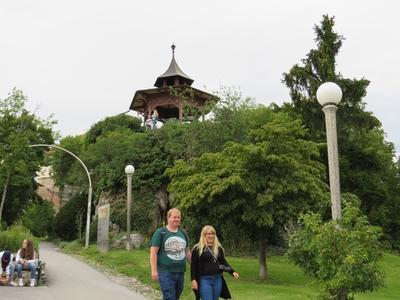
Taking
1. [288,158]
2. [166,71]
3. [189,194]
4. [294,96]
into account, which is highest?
[166,71]

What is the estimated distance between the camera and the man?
638cm

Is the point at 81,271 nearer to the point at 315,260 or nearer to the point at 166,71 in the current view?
the point at 315,260

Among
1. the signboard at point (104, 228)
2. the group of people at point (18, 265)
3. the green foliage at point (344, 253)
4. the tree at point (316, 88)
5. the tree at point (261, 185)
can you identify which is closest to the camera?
the green foliage at point (344, 253)

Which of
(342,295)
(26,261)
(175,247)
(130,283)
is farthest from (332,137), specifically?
(26,261)

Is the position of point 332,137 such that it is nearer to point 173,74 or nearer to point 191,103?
point 191,103

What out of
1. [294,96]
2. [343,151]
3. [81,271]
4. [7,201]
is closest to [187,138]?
[294,96]

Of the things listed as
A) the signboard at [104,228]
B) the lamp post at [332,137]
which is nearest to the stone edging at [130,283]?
the signboard at [104,228]

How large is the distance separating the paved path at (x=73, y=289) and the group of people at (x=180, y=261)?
4316 mm

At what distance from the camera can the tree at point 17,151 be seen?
30594mm

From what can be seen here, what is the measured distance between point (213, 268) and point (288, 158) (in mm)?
7708

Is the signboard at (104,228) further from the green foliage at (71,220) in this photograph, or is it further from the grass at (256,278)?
the green foliage at (71,220)

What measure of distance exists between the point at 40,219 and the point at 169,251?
37.8 metres

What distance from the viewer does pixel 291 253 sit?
8.05 meters

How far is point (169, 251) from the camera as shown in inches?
253
